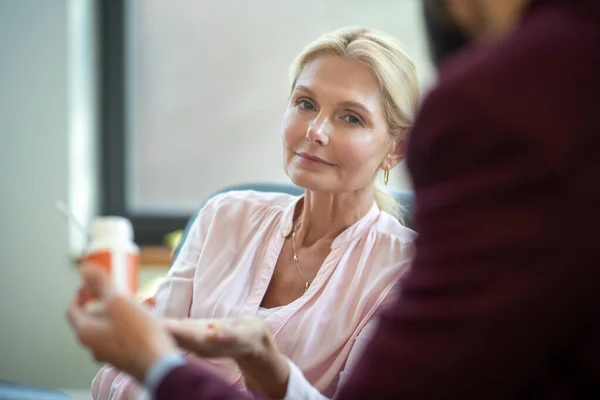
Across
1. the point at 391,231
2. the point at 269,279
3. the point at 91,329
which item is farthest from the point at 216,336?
the point at 391,231

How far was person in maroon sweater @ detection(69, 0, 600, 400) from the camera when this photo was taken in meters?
0.65

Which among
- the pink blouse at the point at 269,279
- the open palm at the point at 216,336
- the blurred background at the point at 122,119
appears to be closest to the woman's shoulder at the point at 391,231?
the pink blouse at the point at 269,279

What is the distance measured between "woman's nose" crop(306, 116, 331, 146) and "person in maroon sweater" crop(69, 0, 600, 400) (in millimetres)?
807

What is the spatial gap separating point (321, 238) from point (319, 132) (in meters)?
0.23

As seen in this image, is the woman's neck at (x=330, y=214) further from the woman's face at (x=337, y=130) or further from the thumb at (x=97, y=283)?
the thumb at (x=97, y=283)

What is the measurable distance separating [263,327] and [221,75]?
A: 1978 mm

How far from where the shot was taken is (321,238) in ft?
5.36

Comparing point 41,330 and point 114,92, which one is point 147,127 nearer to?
point 114,92

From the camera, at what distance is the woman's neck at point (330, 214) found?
5.32 ft

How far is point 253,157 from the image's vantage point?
292cm

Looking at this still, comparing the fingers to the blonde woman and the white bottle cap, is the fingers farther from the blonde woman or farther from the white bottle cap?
the blonde woman

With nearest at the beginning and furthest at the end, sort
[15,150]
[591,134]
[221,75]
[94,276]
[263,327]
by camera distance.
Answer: [591,134], [94,276], [263,327], [15,150], [221,75]

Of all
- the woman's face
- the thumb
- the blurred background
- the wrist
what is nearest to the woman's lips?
the woman's face

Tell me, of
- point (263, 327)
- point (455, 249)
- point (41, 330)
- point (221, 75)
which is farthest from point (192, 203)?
point (455, 249)
